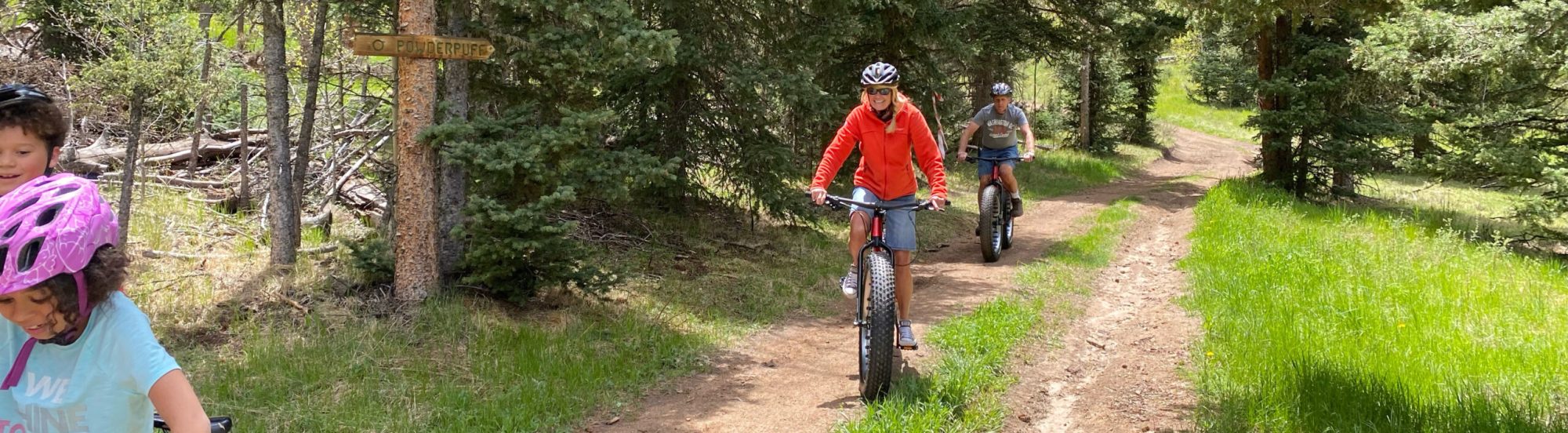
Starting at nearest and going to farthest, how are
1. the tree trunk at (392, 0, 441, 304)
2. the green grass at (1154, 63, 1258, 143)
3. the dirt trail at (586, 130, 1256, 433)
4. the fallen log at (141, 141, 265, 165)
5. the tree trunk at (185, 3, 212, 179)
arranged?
1. the dirt trail at (586, 130, 1256, 433)
2. the tree trunk at (392, 0, 441, 304)
3. the tree trunk at (185, 3, 212, 179)
4. the fallen log at (141, 141, 265, 165)
5. the green grass at (1154, 63, 1258, 143)

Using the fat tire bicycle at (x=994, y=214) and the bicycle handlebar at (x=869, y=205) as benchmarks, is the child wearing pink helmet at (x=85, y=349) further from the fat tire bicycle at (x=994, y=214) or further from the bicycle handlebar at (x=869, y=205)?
the fat tire bicycle at (x=994, y=214)

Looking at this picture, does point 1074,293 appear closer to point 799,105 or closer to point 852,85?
point 799,105

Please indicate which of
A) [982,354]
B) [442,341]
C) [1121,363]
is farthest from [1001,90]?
[442,341]

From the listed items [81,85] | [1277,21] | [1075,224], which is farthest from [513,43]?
[1277,21]

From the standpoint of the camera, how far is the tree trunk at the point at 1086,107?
95.4 feet

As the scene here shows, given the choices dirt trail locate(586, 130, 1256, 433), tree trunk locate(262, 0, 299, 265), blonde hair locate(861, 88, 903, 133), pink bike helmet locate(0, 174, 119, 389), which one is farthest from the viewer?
tree trunk locate(262, 0, 299, 265)

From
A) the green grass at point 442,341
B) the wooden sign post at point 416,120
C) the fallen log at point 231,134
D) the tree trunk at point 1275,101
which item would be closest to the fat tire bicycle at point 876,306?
the green grass at point 442,341

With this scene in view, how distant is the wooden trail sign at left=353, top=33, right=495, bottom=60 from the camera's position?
6.49 metres

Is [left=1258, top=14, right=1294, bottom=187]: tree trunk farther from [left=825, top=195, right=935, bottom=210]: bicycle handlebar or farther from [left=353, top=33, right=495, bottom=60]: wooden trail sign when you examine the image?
[left=353, top=33, right=495, bottom=60]: wooden trail sign

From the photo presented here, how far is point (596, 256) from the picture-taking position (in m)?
9.03

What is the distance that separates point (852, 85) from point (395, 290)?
778 cm

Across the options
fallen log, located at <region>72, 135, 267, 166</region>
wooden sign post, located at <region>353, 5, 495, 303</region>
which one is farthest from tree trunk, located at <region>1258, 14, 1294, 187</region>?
fallen log, located at <region>72, 135, 267, 166</region>

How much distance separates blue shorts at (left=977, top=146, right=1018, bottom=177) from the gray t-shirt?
6cm

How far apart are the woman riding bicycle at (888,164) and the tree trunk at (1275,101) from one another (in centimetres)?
1192
